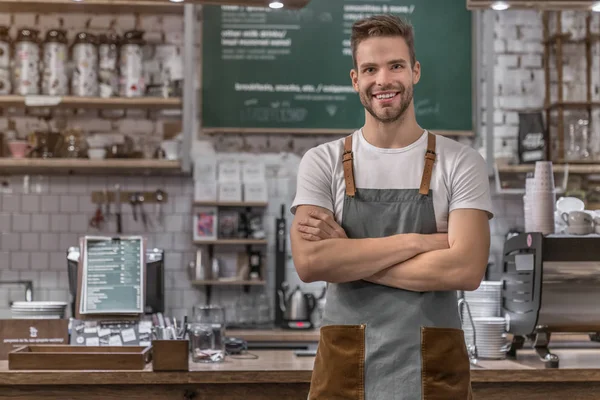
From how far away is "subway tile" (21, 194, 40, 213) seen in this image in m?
5.88

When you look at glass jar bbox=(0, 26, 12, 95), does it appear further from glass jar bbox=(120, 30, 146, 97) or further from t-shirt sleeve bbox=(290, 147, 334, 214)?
t-shirt sleeve bbox=(290, 147, 334, 214)

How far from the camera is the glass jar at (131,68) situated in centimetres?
560

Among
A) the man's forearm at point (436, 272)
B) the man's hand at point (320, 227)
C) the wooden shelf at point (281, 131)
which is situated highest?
the wooden shelf at point (281, 131)

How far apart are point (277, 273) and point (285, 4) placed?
2987 millimetres

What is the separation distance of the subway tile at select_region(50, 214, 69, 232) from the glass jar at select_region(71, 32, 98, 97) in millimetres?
885

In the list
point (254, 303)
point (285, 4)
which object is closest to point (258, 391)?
point (285, 4)

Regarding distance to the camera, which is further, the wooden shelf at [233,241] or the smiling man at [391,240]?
the wooden shelf at [233,241]

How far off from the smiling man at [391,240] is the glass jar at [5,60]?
3841 millimetres

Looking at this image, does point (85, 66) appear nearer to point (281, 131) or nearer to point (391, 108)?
point (281, 131)

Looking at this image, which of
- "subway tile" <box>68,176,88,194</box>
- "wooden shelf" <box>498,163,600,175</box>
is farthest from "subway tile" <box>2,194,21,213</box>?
"wooden shelf" <box>498,163,600,175</box>

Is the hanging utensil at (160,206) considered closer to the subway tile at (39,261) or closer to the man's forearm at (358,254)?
the subway tile at (39,261)

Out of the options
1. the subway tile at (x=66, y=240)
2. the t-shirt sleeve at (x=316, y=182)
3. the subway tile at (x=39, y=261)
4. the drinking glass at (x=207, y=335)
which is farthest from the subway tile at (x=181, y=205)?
the t-shirt sleeve at (x=316, y=182)

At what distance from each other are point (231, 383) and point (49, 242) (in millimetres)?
3285

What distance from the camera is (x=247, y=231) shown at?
5.78m
